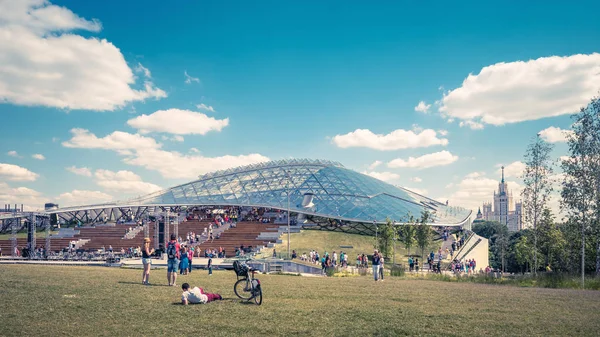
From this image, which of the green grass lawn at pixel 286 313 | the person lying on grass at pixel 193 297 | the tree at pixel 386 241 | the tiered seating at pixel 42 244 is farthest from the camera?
the tiered seating at pixel 42 244

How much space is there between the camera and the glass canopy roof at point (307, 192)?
5238cm

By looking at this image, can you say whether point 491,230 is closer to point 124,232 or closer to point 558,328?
point 124,232

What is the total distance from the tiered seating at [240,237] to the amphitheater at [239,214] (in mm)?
98

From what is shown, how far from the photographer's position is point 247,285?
12.4m

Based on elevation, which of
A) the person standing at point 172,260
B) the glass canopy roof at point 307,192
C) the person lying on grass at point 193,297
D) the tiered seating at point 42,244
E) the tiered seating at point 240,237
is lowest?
the tiered seating at point 42,244

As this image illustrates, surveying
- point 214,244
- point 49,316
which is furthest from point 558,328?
point 214,244

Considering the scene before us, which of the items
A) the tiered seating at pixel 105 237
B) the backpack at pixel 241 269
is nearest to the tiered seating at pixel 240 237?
the tiered seating at pixel 105 237

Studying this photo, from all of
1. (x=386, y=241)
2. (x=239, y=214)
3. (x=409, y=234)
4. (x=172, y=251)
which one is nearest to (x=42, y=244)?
(x=239, y=214)

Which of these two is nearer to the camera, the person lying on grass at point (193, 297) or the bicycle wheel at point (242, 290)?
the person lying on grass at point (193, 297)

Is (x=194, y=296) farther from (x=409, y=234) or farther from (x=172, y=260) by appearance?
(x=409, y=234)

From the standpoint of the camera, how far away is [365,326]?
9531 millimetres

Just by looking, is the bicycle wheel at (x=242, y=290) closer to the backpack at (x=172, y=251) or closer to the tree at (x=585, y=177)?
the backpack at (x=172, y=251)

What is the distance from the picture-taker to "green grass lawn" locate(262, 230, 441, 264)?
42094 mm

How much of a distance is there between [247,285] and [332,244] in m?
32.5
